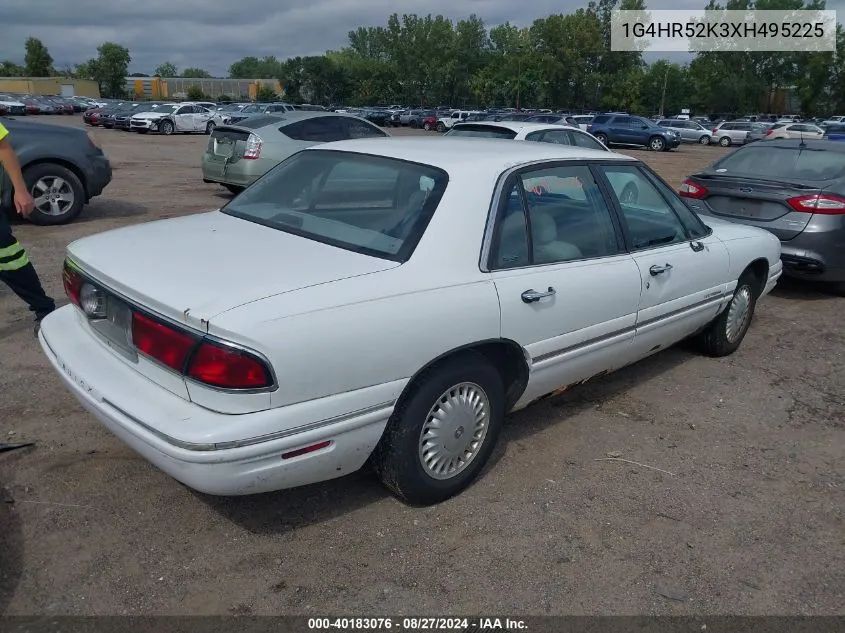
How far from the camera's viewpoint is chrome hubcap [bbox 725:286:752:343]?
5.21m

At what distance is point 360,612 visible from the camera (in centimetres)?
263

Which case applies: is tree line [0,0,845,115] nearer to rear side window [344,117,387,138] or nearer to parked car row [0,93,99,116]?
parked car row [0,93,99,116]

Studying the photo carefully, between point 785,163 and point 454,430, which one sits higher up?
point 785,163

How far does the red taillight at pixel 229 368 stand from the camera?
8.16 ft

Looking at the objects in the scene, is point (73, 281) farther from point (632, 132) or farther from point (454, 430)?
point (632, 132)

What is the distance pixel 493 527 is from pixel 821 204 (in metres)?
5.40

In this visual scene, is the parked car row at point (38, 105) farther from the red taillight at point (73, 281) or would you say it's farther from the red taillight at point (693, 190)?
the red taillight at point (73, 281)

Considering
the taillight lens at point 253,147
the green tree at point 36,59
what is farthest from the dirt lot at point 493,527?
the green tree at point 36,59

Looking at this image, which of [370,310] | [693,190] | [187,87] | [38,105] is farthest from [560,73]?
[370,310]

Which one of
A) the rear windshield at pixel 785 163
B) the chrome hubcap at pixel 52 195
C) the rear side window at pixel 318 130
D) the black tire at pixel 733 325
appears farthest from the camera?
the rear side window at pixel 318 130

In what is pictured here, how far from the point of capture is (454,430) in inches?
127

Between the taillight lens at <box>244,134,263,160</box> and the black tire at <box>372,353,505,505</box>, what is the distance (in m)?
8.43

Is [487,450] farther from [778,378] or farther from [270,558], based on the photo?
[778,378]

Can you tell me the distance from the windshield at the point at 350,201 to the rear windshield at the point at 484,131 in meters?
5.49
